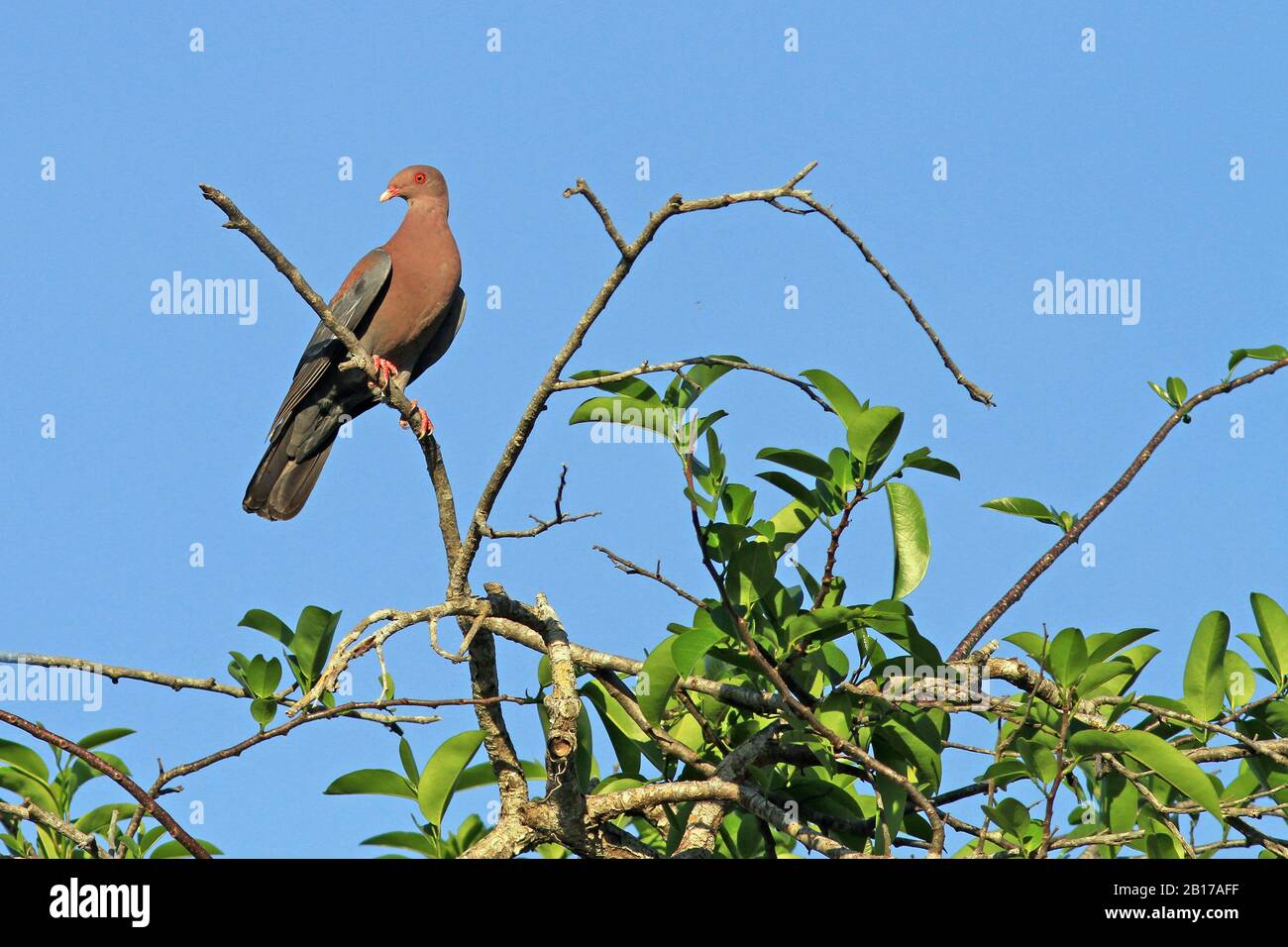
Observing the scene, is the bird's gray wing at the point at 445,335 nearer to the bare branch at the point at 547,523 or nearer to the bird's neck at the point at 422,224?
the bird's neck at the point at 422,224

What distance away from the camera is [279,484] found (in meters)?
6.04

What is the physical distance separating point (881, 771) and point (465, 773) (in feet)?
4.28

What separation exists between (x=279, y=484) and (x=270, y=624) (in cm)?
264

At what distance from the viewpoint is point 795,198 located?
A: 3.11 metres

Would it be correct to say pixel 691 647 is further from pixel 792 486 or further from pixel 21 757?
pixel 21 757

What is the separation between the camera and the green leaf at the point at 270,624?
3.50 meters

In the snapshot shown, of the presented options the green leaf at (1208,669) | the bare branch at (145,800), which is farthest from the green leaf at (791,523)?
the bare branch at (145,800)

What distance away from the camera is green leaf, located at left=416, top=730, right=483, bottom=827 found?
11.7 feet

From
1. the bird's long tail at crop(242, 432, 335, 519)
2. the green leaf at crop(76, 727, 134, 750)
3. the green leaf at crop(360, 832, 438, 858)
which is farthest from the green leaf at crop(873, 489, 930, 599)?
the bird's long tail at crop(242, 432, 335, 519)

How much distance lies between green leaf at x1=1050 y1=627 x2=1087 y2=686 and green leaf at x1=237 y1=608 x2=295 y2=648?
1.99 m
